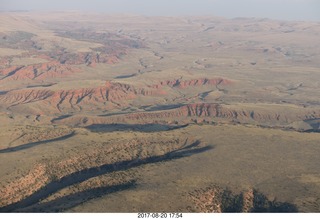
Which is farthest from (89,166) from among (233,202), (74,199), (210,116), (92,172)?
(210,116)

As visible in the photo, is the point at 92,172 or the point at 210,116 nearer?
the point at 92,172

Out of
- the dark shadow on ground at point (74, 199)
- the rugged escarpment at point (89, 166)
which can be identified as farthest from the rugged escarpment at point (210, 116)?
the dark shadow on ground at point (74, 199)

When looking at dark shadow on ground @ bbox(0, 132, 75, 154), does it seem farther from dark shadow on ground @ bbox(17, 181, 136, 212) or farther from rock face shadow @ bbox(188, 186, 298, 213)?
rock face shadow @ bbox(188, 186, 298, 213)

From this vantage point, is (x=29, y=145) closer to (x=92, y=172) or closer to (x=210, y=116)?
(x=92, y=172)

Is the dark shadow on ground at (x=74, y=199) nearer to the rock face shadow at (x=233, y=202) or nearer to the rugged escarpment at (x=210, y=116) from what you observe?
the rock face shadow at (x=233, y=202)

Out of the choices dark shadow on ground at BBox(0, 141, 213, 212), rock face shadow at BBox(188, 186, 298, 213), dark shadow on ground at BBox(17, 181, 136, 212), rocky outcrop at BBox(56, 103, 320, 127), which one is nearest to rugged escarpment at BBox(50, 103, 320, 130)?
rocky outcrop at BBox(56, 103, 320, 127)

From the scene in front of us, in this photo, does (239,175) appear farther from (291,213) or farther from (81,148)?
(81,148)
